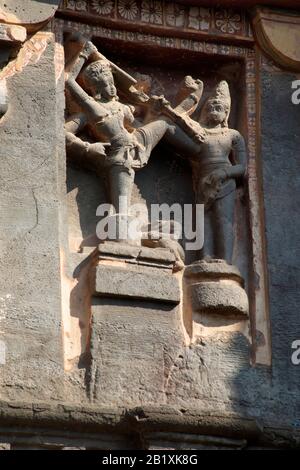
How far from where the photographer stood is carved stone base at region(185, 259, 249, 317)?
11.2 m

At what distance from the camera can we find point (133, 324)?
36.0 ft

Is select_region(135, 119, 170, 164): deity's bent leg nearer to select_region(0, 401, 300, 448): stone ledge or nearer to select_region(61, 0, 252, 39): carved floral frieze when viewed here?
select_region(61, 0, 252, 39): carved floral frieze

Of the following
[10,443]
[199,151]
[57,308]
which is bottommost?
[10,443]

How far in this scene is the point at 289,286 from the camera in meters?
11.4

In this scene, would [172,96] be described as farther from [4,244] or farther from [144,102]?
[4,244]

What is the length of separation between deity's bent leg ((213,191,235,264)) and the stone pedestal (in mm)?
361

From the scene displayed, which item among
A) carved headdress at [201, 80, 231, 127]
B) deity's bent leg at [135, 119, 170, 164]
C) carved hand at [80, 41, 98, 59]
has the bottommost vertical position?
deity's bent leg at [135, 119, 170, 164]

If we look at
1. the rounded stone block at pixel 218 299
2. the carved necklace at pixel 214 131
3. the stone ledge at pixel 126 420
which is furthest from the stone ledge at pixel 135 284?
the carved necklace at pixel 214 131

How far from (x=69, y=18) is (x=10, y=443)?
2653 millimetres

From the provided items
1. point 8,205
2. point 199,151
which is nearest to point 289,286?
point 199,151

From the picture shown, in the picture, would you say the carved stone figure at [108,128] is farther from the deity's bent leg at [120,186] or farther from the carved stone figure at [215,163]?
the carved stone figure at [215,163]

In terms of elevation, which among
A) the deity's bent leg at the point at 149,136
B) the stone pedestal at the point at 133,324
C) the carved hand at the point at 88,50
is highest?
the carved hand at the point at 88,50

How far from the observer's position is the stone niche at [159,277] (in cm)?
1091
